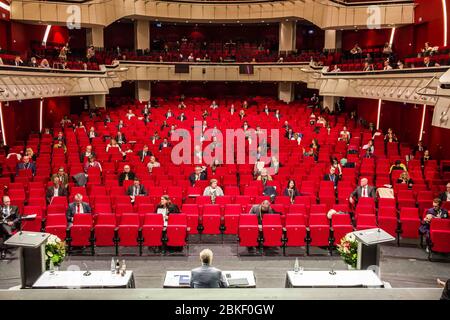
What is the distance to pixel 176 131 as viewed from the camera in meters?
16.2

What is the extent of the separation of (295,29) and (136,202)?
20745mm

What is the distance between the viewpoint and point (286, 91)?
2738cm

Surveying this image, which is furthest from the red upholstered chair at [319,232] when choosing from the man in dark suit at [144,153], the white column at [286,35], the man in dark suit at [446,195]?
the white column at [286,35]

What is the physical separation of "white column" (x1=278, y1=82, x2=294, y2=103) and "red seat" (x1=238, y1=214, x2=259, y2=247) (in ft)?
64.8

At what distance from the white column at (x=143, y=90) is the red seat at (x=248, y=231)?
20.0m

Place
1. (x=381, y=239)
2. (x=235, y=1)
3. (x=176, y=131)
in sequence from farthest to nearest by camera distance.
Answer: (x=235, y=1) → (x=176, y=131) → (x=381, y=239)

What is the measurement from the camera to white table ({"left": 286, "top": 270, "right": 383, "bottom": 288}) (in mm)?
5414

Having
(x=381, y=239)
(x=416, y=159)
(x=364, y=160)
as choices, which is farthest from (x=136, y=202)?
(x=416, y=159)

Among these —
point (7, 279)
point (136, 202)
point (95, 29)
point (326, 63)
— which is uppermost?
point (95, 29)

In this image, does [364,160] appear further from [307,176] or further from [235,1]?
[235,1]

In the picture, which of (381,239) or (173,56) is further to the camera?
(173,56)

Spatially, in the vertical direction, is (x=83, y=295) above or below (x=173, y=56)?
below

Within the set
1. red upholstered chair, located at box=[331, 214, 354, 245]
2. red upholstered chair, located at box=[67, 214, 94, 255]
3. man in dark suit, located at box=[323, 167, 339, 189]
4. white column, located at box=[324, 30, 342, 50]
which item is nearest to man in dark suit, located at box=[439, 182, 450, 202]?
man in dark suit, located at box=[323, 167, 339, 189]

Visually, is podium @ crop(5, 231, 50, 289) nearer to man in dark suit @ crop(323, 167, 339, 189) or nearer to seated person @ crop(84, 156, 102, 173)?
Result: seated person @ crop(84, 156, 102, 173)
